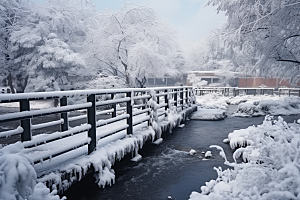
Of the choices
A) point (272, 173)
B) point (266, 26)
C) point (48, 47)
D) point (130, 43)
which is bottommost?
point (272, 173)

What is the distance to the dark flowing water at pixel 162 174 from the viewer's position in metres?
3.97

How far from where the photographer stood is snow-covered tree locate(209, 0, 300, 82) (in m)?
7.85

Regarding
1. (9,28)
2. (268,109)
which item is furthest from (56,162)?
(9,28)

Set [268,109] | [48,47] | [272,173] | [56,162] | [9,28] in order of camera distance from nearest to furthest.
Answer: [272,173]
[56,162]
[268,109]
[48,47]
[9,28]

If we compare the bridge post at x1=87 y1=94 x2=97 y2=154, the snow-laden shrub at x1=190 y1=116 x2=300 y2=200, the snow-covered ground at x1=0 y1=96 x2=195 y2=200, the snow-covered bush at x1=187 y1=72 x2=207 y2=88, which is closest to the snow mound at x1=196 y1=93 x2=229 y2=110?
the snow-covered bush at x1=187 y1=72 x2=207 y2=88

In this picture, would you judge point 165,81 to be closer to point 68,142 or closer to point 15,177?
point 68,142

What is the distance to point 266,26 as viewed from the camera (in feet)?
28.2

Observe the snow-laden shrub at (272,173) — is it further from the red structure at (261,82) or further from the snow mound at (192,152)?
the red structure at (261,82)

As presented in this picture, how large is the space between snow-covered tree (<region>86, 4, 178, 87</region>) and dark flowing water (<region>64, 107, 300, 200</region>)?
13291 mm

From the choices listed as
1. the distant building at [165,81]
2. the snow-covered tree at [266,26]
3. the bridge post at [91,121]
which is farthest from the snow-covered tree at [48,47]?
the bridge post at [91,121]

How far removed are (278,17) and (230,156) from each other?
17.1 feet

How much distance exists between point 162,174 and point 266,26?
272 inches

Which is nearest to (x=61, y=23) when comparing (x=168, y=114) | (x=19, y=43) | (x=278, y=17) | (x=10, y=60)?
(x=19, y=43)

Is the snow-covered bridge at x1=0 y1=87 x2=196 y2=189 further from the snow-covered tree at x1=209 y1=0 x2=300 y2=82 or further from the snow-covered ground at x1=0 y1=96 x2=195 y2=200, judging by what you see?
the snow-covered tree at x1=209 y1=0 x2=300 y2=82
